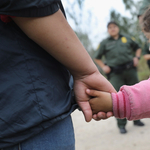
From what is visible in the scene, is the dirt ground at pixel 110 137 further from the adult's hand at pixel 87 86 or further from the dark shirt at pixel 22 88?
the dark shirt at pixel 22 88

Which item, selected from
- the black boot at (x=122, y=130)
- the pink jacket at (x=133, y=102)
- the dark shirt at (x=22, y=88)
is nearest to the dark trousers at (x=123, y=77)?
the black boot at (x=122, y=130)

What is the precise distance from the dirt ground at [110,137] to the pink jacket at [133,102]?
191cm

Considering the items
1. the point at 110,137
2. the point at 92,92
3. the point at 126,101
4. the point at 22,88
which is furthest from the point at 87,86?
the point at 110,137

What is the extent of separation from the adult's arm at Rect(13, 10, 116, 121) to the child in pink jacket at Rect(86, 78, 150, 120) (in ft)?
0.24

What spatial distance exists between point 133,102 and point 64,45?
1.83 feet

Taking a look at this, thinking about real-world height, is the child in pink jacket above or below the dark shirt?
below

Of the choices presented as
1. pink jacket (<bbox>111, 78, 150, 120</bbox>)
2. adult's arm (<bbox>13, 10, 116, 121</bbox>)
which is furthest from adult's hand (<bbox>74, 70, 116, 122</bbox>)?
pink jacket (<bbox>111, 78, 150, 120</bbox>)

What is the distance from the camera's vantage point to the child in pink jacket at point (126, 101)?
119cm

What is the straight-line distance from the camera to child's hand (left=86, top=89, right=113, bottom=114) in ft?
3.89

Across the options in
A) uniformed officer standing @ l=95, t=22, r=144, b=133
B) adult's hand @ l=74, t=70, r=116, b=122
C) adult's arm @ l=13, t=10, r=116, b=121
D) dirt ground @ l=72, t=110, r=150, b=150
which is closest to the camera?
adult's arm @ l=13, t=10, r=116, b=121

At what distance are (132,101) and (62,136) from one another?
18.8 inches

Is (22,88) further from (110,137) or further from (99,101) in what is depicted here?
(110,137)

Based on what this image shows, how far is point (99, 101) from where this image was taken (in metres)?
1.21

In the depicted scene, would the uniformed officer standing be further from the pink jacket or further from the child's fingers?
the child's fingers
